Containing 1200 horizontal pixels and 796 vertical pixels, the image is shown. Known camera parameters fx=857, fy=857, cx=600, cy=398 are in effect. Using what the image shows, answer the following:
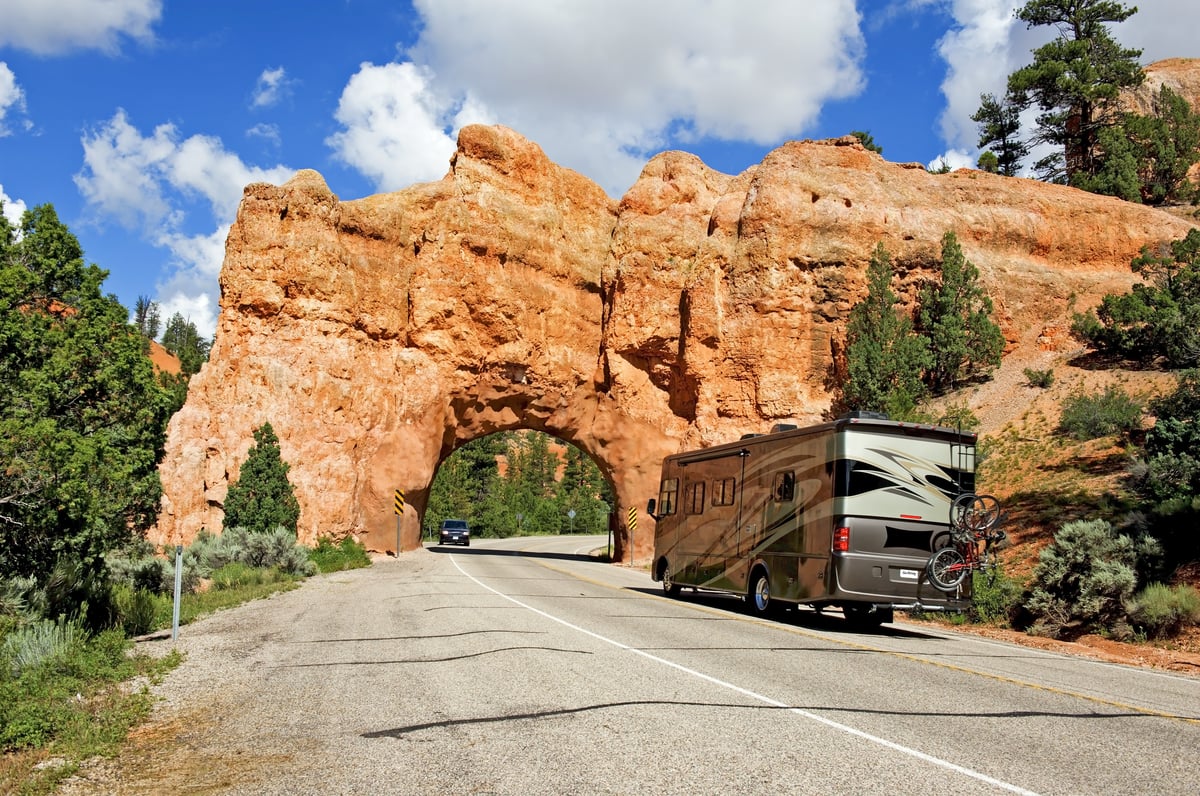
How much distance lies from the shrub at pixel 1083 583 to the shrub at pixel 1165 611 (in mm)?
Answer: 300

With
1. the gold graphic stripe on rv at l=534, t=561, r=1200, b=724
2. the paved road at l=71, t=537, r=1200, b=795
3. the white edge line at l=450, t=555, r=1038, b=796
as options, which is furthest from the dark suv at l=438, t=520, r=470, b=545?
the white edge line at l=450, t=555, r=1038, b=796

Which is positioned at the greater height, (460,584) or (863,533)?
(863,533)

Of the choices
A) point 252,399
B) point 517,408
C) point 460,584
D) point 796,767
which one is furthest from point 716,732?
point 517,408

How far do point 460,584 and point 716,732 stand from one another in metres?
15.4

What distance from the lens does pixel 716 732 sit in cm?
684

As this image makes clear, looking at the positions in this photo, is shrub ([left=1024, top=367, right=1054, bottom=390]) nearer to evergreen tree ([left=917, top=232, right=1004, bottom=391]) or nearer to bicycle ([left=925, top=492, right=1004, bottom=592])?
evergreen tree ([left=917, top=232, right=1004, bottom=391])

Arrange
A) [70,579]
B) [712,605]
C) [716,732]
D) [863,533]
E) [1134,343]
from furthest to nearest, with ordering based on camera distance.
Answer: [1134,343] < [712,605] < [863,533] < [70,579] < [716,732]

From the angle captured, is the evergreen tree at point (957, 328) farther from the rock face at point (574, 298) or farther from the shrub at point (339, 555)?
the shrub at point (339, 555)

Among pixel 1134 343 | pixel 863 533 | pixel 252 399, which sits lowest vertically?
pixel 863 533

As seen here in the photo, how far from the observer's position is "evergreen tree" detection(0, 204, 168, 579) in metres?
9.91

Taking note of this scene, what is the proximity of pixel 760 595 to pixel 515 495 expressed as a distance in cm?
7062

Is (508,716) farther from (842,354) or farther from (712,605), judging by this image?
(842,354)

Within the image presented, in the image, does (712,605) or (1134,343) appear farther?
(1134,343)

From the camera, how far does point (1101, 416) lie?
26.5 metres
